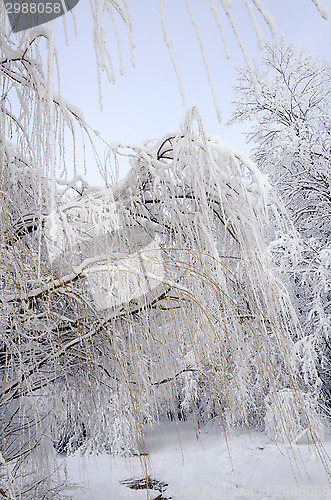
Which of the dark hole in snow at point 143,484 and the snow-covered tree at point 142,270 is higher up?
the snow-covered tree at point 142,270

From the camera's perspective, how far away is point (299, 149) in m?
6.68

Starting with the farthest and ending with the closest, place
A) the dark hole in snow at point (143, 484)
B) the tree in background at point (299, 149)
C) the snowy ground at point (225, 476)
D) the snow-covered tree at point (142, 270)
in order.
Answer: the tree in background at point (299, 149)
the dark hole in snow at point (143, 484)
the snowy ground at point (225, 476)
the snow-covered tree at point (142, 270)

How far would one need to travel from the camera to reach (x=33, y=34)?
114cm

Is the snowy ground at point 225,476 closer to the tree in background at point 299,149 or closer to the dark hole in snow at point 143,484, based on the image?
the dark hole in snow at point 143,484

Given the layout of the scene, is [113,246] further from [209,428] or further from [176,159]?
[209,428]

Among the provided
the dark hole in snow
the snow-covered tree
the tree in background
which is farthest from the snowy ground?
the snow-covered tree

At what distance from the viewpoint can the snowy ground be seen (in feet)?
16.0

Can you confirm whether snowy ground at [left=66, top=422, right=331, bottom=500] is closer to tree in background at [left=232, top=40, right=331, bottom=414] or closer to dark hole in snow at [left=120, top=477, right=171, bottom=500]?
dark hole in snow at [left=120, top=477, right=171, bottom=500]

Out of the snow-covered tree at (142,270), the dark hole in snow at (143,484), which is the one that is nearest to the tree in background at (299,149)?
the dark hole in snow at (143,484)

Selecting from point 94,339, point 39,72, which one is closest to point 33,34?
point 39,72

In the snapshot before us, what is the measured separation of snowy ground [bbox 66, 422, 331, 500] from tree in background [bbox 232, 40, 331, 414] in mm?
1709

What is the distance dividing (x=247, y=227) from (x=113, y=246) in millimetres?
685

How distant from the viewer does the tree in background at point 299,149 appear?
262 inches

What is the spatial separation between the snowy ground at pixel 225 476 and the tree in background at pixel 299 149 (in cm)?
171
